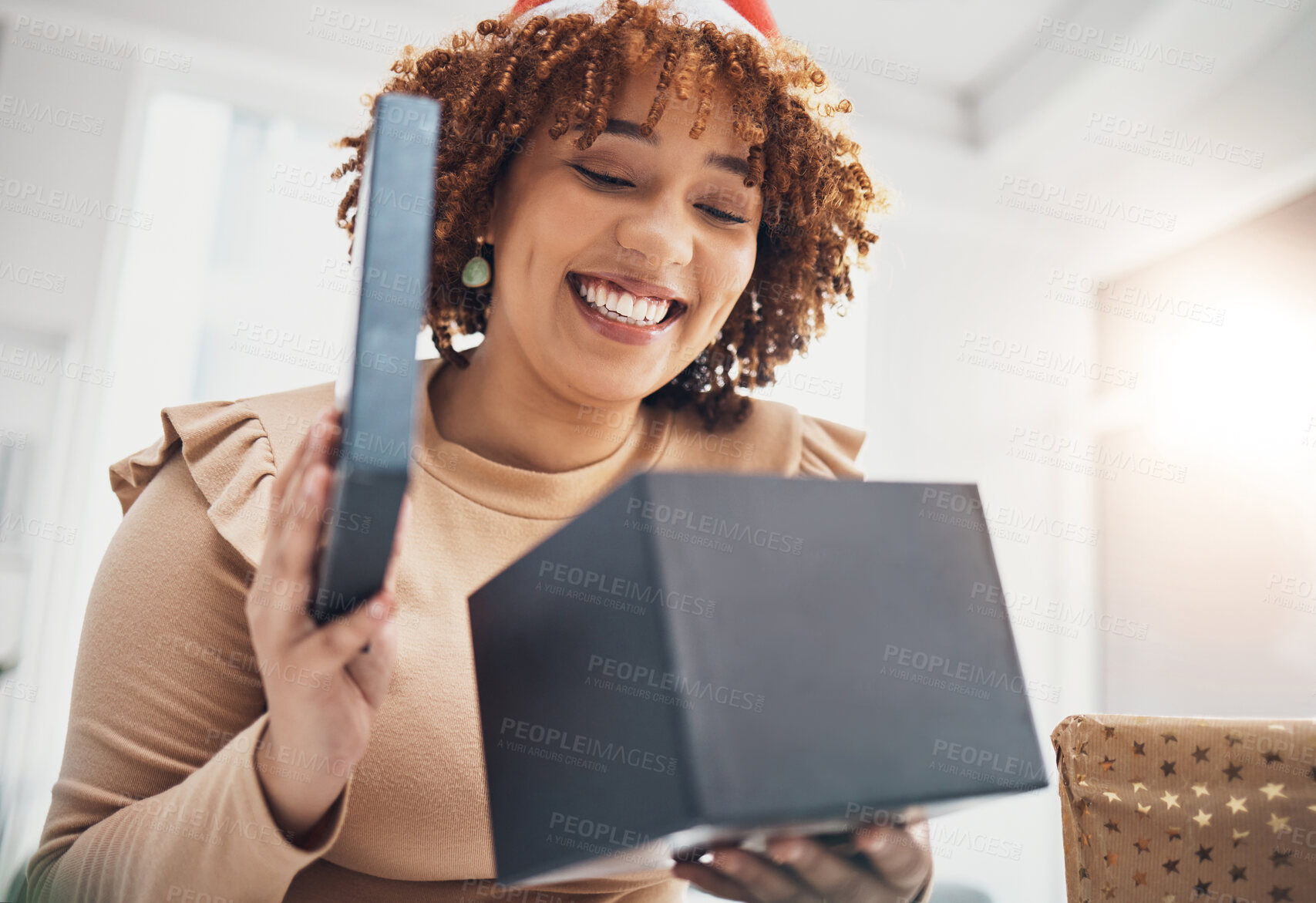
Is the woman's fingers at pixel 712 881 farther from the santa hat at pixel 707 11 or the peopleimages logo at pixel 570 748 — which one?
the santa hat at pixel 707 11

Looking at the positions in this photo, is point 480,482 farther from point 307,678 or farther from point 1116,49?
point 1116,49

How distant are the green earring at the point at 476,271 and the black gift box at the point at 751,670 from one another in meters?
0.54

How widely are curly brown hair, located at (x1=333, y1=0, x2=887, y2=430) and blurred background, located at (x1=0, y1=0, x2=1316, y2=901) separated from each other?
1221 mm

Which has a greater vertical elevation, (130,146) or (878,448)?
(130,146)

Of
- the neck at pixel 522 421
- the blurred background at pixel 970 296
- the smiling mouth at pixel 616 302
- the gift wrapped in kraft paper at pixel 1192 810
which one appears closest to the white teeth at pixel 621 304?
the smiling mouth at pixel 616 302

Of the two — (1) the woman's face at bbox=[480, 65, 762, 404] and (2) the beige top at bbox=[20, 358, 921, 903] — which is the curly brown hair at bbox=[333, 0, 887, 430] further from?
(2) the beige top at bbox=[20, 358, 921, 903]

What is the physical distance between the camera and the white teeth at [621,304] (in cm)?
84

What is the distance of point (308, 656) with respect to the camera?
1.60 ft

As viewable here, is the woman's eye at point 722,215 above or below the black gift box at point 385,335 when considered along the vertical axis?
above

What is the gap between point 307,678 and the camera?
51cm

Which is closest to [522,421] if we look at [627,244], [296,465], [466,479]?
[466,479]

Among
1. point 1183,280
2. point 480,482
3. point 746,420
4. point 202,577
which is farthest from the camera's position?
point 1183,280

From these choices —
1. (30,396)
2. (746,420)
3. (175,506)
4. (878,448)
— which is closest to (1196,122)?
(878,448)

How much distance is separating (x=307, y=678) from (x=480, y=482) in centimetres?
41
